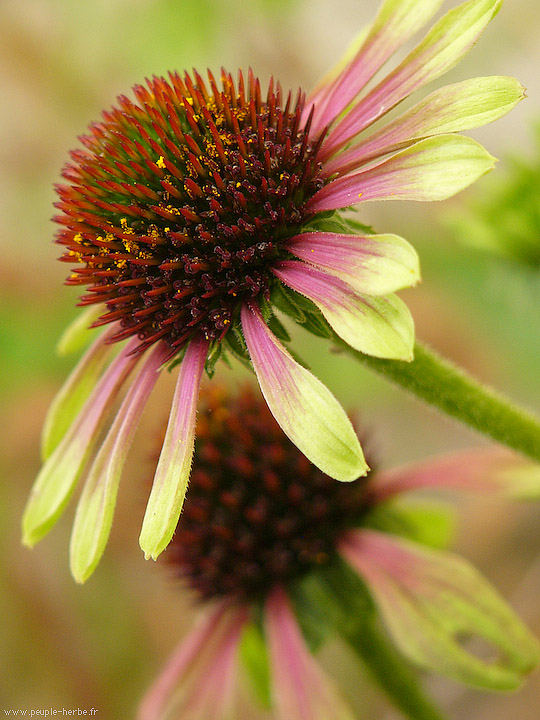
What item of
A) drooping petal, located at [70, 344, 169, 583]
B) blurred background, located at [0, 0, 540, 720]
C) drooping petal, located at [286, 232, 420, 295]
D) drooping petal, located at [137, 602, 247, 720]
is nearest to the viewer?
drooping petal, located at [286, 232, 420, 295]

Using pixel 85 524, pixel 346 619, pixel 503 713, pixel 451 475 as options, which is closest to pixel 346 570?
Answer: pixel 346 619

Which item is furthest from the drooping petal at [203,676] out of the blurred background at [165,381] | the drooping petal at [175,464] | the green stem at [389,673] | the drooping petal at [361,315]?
the blurred background at [165,381]

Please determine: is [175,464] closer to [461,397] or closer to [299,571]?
[461,397]

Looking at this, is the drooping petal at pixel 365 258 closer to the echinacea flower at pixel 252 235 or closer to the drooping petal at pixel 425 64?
the echinacea flower at pixel 252 235

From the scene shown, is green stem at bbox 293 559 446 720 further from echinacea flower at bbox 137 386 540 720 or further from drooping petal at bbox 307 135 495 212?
drooping petal at bbox 307 135 495 212

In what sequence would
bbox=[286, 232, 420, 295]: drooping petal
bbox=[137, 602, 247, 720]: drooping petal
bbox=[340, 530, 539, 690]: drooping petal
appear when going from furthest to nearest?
bbox=[137, 602, 247, 720]: drooping petal, bbox=[340, 530, 539, 690]: drooping petal, bbox=[286, 232, 420, 295]: drooping petal

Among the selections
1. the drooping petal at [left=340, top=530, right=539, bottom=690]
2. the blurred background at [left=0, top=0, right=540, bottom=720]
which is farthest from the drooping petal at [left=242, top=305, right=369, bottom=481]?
the blurred background at [left=0, top=0, right=540, bottom=720]
